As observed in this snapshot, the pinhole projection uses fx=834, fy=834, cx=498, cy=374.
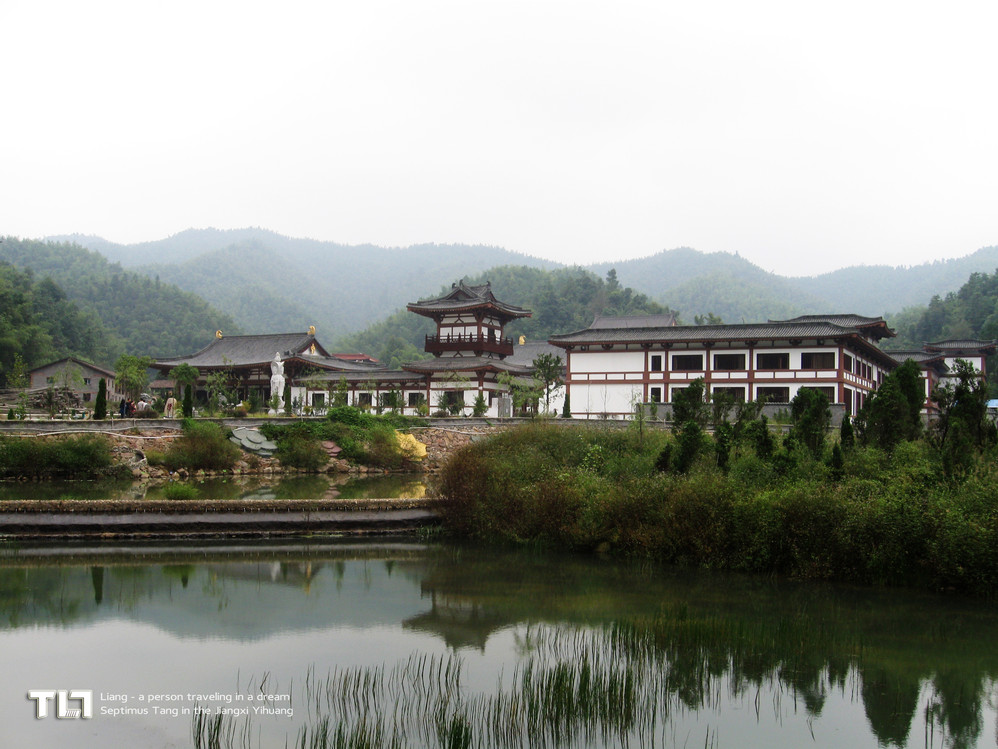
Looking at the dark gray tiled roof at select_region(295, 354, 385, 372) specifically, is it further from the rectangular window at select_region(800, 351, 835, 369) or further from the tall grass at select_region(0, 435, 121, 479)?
the rectangular window at select_region(800, 351, 835, 369)

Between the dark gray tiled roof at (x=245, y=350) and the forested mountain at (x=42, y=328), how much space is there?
A: 49.6ft

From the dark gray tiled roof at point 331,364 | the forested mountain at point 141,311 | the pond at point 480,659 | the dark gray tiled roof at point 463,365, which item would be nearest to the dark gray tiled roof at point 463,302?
the dark gray tiled roof at point 463,365

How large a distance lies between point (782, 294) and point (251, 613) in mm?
132483

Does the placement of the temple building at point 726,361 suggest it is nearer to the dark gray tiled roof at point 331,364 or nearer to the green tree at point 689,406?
the green tree at point 689,406

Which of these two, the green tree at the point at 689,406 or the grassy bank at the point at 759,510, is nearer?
the grassy bank at the point at 759,510

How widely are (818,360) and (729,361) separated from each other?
4051 mm

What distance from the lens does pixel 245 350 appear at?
5475 cm

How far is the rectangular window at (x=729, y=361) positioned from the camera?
4028cm

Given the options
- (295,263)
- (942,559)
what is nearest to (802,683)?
(942,559)

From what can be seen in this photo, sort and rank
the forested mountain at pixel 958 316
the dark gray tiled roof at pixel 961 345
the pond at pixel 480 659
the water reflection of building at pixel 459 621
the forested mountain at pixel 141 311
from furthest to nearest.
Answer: the forested mountain at pixel 141 311
the forested mountain at pixel 958 316
the dark gray tiled roof at pixel 961 345
the water reflection of building at pixel 459 621
the pond at pixel 480 659

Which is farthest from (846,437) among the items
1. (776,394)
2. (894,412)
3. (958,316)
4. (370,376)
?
(958,316)

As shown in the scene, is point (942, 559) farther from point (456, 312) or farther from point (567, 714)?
point (456, 312)

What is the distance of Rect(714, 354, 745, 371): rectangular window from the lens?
132 feet

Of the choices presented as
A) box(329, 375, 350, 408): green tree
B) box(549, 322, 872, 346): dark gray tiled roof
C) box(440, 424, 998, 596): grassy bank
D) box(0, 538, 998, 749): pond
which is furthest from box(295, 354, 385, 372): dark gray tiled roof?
box(0, 538, 998, 749): pond
